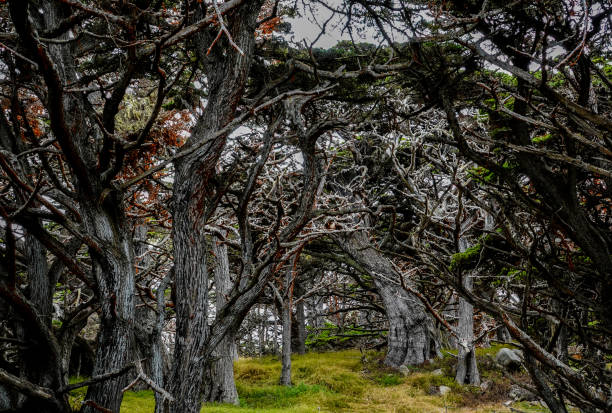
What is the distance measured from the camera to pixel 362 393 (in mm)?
9844

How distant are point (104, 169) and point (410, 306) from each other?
34.0ft

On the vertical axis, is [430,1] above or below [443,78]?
above

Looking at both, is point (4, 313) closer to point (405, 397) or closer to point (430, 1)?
point (430, 1)

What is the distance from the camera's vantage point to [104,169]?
296 centimetres

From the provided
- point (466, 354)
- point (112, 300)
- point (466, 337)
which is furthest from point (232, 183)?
point (466, 354)

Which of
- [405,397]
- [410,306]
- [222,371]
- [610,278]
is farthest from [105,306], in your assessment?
[410,306]

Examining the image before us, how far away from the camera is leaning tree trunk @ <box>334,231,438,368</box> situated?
11039 mm

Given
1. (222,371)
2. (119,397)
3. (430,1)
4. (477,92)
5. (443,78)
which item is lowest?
(222,371)

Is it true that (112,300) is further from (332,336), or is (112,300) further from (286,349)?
(332,336)

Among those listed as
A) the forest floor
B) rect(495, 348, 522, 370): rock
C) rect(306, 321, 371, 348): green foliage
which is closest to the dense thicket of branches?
the forest floor

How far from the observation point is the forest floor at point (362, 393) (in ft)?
26.8

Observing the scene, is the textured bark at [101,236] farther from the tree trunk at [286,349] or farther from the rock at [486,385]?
the rock at [486,385]

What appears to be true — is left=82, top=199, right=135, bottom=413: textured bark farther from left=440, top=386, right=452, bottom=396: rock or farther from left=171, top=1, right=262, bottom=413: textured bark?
left=440, top=386, right=452, bottom=396: rock

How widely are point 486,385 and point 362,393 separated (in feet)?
10.3
